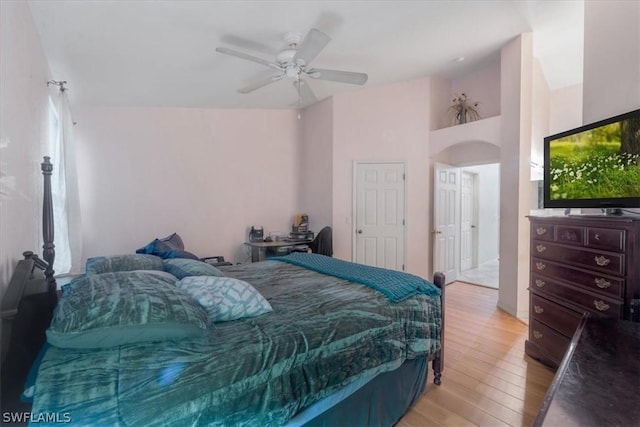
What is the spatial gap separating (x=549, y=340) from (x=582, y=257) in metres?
0.75

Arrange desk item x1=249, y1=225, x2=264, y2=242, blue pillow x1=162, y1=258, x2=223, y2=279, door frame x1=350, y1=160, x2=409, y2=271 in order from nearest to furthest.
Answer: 1. blue pillow x1=162, y1=258, x2=223, y2=279
2. door frame x1=350, y1=160, x2=409, y2=271
3. desk item x1=249, y1=225, x2=264, y2=242

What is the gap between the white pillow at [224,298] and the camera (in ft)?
4.64

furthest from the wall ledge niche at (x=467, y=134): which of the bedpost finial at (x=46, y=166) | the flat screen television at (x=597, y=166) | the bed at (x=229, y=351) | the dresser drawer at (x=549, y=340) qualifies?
the bedpost finial at (x=46, y=166)

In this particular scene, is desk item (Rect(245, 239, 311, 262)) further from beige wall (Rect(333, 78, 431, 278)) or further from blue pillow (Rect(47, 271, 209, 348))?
blue pillow (Rect(47, 271, 209, 348))

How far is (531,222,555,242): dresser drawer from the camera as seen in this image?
2267mm

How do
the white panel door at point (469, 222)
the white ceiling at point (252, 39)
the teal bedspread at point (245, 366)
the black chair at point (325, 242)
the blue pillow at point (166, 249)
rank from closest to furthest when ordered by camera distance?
the teal bedspread at point (245, 366) → the white ceiling at point (252, 39) → the blue pillow at point (166, 249) → the black chair at point (325, 242) → the white panel door at point (469, 222)

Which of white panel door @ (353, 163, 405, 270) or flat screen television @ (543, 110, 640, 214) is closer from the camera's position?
flat screen television @ (543, 110, 640, 214)

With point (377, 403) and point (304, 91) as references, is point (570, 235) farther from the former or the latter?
point (304, 91)

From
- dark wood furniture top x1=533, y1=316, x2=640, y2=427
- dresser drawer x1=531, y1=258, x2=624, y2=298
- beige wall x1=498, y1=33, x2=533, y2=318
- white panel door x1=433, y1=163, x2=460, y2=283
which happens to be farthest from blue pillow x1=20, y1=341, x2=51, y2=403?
white panel door x1=433, y1=163, x2=460, y2=283

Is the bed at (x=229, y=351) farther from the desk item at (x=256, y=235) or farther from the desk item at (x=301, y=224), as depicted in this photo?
the desk item at (x=301, y=224)

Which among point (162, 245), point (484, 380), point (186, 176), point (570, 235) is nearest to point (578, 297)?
point (570, 235)

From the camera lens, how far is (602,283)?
185 cm

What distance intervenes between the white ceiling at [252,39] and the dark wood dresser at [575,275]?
2154 mm

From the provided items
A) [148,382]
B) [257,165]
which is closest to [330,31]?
[257,165]
